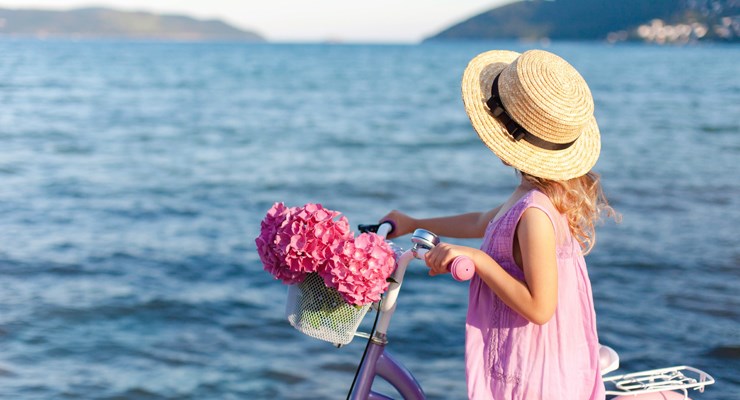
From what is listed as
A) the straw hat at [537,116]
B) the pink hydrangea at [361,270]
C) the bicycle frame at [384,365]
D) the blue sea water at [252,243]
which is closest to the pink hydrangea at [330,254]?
the pink hydrangea at [361,270]

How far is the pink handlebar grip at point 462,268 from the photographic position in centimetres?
249

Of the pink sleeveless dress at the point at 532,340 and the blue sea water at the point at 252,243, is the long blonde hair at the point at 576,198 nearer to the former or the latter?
the pink sleeveless dress at the point at 532,340

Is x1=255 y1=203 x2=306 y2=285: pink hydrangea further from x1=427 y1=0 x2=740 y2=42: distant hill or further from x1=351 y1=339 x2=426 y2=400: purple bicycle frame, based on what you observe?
x1=427 y1=0 x2=740 y2=42: distant hill

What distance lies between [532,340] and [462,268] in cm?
47

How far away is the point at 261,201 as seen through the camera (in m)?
12.7

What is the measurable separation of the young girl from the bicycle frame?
247 mm

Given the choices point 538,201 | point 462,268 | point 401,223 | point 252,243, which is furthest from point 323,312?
point 252,243

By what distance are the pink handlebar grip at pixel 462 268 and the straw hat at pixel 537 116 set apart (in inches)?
14.1

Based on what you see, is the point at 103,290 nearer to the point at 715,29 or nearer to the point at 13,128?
the point at 13,128

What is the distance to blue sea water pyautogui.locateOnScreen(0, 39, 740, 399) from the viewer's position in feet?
20.7

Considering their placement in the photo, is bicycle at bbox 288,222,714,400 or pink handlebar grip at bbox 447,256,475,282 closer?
pink handlebar grip at bbox 447,256,475,282

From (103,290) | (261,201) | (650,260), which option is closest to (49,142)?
(261,201)

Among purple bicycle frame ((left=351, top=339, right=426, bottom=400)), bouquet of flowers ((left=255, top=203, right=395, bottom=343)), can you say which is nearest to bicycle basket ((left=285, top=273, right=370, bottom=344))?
bouquet of flowers ((left=255, top=203, right=395, bottom=343))

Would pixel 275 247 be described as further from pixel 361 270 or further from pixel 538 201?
pixel 538 201
